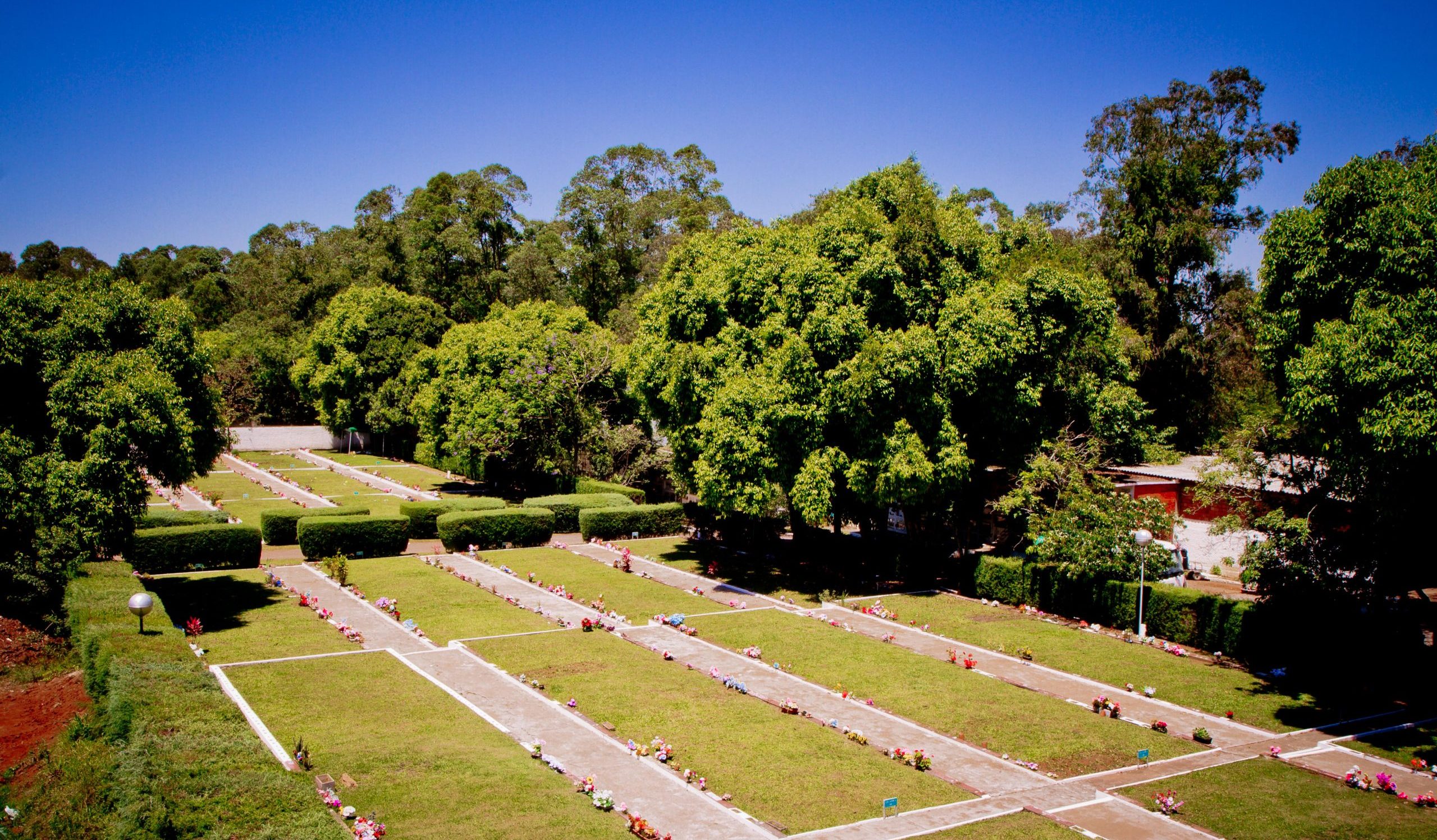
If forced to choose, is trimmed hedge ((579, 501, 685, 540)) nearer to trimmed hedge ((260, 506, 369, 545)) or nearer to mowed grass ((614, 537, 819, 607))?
mowed grass ((614, 537, 819, 607))

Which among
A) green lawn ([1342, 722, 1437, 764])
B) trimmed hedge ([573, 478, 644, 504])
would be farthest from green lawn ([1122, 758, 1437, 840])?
trimmed hedge ([573, 478, 644, 504])

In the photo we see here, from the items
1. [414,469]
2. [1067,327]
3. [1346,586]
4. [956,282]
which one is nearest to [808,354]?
[956,282]

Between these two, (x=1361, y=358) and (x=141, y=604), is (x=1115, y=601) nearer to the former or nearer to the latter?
(x=1361, y=358)

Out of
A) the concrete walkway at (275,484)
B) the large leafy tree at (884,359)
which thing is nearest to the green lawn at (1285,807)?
the large leafy tree at (884,359)

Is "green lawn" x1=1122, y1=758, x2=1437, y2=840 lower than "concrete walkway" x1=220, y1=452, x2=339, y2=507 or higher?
lower

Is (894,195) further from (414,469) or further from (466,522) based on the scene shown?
(414,469)

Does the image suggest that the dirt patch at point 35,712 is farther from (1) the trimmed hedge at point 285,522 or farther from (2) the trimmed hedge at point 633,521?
(2) the trimmed hedge at point 633,521
